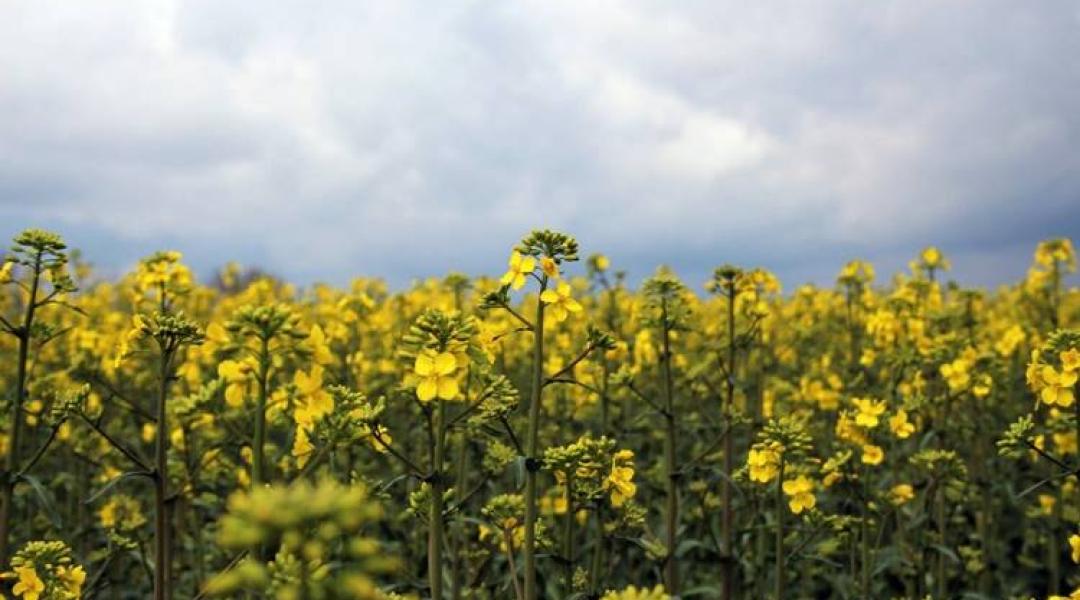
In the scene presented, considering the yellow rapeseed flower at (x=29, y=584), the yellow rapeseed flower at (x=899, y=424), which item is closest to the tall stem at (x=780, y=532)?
the yellow rapeseed flower at (x=899, y=424)

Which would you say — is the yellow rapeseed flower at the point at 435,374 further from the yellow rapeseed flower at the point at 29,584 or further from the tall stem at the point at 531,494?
the yellow rapeseed flower at the point at 29,584

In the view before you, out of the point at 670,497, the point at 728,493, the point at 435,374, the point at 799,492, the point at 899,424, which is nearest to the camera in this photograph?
the point at 435,374

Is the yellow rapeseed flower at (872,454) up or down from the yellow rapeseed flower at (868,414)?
down

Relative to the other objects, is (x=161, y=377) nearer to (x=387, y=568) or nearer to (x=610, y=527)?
(x=387, y=568)

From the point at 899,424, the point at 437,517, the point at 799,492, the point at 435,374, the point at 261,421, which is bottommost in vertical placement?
the point at 799,492

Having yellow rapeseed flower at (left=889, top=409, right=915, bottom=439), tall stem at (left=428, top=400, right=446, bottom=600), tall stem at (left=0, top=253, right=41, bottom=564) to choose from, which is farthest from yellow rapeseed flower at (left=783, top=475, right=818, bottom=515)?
tall stem at (left=0, top=253, right=41, bottom=564)

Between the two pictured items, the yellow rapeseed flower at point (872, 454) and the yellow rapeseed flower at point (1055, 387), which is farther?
the yellow rapeseed flower at point (872, 454)

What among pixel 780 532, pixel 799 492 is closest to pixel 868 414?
pixel 799 492

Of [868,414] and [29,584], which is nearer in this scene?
[29,584]

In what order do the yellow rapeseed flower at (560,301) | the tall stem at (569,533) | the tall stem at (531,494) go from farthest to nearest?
the tall stem at (569,533) < the yellow rapeseed flower at (560,301) < the tall stem at (531,494)

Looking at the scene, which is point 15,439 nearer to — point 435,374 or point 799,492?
point 435,374

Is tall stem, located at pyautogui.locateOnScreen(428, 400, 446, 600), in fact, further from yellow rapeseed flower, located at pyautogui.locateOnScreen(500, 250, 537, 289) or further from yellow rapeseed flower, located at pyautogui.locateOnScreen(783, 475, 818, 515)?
yellow rapeseed flower, located at pyautogui.locateOnScreen(783, 475, 818, 515)

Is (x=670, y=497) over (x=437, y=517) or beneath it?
beneath

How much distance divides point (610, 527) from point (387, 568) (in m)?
3.93
